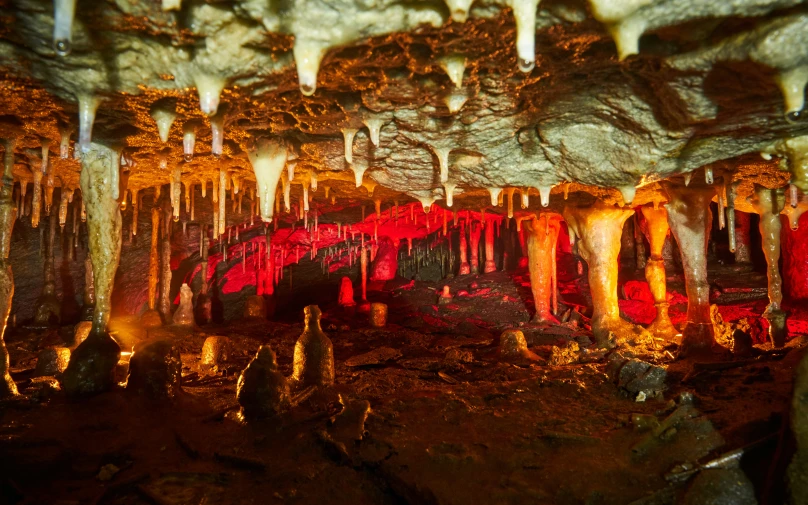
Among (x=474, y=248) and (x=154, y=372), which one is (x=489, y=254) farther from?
(x=154, y=372)

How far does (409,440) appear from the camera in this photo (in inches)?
192

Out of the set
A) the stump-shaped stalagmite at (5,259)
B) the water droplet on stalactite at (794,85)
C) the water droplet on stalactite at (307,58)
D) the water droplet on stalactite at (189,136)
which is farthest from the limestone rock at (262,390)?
the water droplet on stalactite at (794,85)

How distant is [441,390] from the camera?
6.86 meters

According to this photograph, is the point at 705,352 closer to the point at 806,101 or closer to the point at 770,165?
the point at 770,165

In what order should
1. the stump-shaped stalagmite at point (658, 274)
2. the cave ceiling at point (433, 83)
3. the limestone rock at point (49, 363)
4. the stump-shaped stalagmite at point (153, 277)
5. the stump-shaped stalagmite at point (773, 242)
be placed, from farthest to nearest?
the stump-shaped stalagmite at point (153, 277), the stump-shaped stalagmite at point (658, 274), the stump-shaped stalagmite at point (773, 242), the limestone rock at point (49, 363), the cave ceiling at point (433, 83)

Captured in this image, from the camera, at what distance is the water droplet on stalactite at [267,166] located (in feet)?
21.1

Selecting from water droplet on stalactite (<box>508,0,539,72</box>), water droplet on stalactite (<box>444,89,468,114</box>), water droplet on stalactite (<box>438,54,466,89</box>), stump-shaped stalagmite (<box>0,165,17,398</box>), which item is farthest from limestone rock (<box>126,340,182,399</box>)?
water droplet on stalactite (<box>508,0,539,72</box>)

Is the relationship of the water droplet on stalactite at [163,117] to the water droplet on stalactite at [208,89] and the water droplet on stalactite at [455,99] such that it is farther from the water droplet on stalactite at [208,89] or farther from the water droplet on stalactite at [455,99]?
the water droplet on stalactite at [455,99]

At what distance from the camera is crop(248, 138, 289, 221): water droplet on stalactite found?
645 cm

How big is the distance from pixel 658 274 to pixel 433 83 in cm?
882

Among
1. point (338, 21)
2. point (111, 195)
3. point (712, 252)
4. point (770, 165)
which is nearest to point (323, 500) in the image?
point (338, 21)

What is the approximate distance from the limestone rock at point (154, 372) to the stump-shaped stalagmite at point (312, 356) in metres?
1.62

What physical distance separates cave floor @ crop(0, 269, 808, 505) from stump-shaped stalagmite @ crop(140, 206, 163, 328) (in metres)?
5.97

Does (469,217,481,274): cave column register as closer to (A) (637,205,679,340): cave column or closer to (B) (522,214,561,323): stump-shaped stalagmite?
(B) (522,214,561,323): stump-shaped stalagmite
